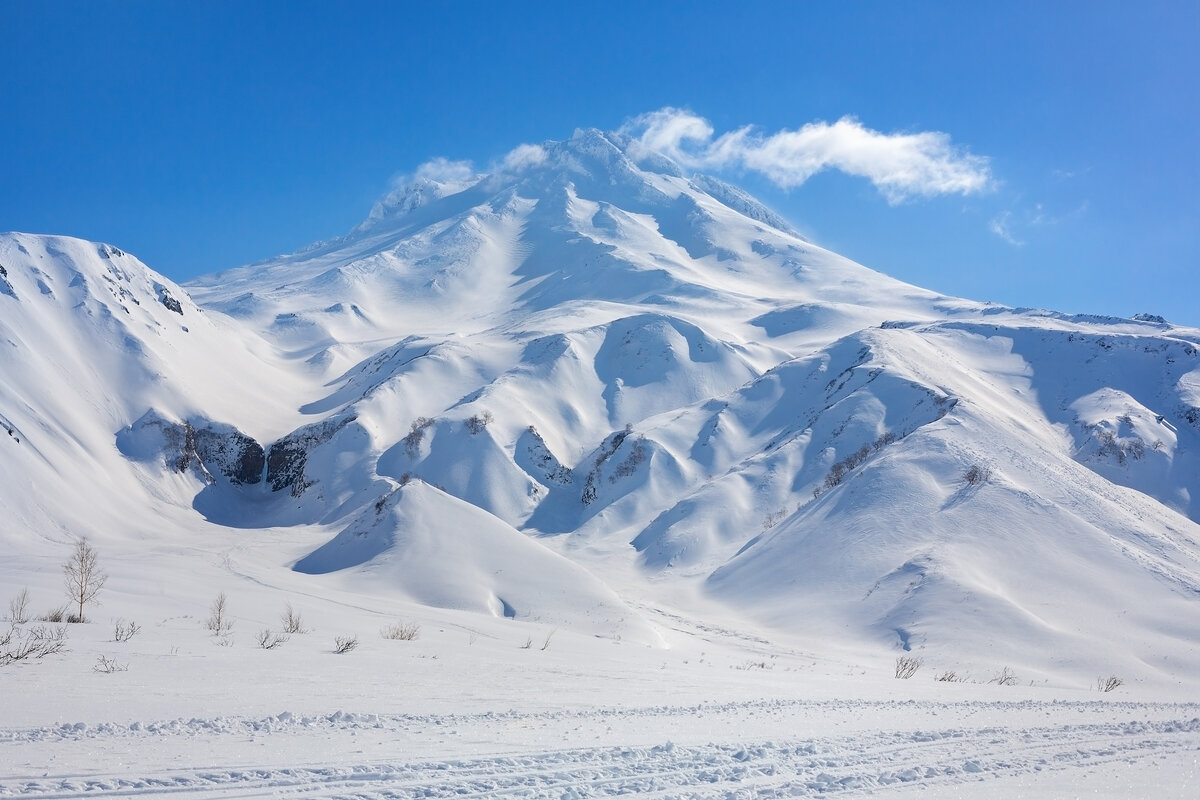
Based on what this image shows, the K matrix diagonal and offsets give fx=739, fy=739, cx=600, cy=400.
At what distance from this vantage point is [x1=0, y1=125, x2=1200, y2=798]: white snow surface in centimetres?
805

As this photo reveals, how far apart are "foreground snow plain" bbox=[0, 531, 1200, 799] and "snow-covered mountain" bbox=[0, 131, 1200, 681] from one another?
14.9 meters

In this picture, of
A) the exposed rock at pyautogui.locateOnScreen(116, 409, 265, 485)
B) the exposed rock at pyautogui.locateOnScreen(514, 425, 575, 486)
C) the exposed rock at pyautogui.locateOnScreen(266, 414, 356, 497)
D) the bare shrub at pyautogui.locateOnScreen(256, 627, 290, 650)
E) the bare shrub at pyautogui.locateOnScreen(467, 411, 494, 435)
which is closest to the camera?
the bare shrub at pyautogui.locateOnScreen(256, 627, 290, 650)

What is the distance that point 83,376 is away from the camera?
63781 millimetres

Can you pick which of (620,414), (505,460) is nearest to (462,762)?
(505,460)

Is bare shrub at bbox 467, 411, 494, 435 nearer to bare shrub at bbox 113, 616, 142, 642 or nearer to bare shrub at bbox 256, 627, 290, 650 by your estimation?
bare shrub at bbox 256, 627, 290, 650

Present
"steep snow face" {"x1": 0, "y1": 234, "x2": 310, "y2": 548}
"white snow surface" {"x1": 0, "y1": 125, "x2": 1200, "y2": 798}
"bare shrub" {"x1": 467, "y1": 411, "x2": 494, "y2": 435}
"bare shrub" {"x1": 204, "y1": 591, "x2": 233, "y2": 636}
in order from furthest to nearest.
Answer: "bare shrub" {"x1": 467, "y1": 411, "x2": 494, "y2": 435}
"steep snow face" {"x1": 0, "y1": 234, "x2": 310, "y2": 548}
"bare shrub" {"x1": 204, "y1": 591, "x2": 233, "y2": 636}
"white snow surface" {"x1": 0, "y1": 125, "x2": 1200, "y2": 798}

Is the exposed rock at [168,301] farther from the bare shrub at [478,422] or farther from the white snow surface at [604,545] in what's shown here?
the bare shrub at [478,422]

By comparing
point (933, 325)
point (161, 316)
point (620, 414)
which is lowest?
point (620, 414)

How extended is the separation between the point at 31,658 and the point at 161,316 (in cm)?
8212

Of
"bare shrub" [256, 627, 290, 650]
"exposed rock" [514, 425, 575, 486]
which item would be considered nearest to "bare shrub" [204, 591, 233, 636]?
"bare shrub" [256, 627, 290, 650]

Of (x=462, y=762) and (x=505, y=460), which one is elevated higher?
(x=505, y=460)

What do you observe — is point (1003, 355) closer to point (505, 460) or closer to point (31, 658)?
point (505, 460)

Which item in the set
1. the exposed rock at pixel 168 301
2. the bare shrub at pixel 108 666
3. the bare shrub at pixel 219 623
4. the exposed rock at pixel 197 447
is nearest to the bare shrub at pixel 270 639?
the bare shrub at pixel 219 623

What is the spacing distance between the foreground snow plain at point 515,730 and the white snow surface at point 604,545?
2.7 inches
